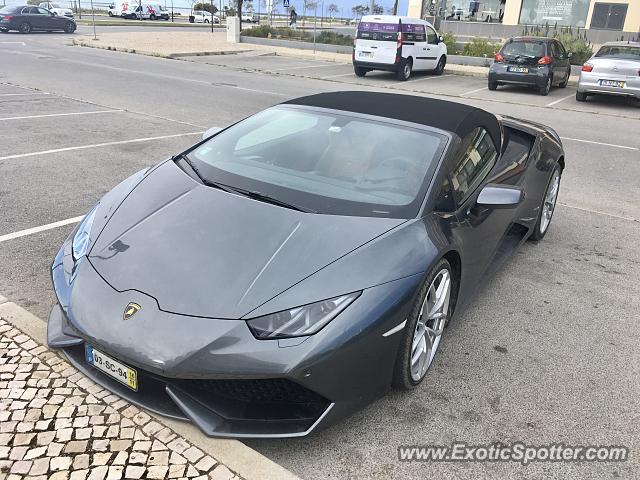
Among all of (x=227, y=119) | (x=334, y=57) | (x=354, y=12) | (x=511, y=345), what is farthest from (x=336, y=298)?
(x=354, y=12)

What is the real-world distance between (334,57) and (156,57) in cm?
797

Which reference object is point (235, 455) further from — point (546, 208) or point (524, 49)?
point (524, 49)

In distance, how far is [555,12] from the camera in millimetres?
32812

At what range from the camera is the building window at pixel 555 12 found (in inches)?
1272

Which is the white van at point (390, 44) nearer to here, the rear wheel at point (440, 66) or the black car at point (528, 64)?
the rear wheel at point (440, 66)

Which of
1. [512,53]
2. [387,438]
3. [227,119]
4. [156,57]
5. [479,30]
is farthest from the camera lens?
[479,30]

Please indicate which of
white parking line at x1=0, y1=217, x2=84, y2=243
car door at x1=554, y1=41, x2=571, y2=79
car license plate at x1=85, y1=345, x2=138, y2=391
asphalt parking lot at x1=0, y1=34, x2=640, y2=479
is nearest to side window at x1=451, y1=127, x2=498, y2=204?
asphalt parking lot at x1=0, y1=34, x2=640, y2=479

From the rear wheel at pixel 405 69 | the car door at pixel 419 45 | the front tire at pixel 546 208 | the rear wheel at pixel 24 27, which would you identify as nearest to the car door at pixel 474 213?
the front tire at pixel 546 208

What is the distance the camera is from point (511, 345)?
3553 millimetres

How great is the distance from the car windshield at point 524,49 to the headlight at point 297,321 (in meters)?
16.1

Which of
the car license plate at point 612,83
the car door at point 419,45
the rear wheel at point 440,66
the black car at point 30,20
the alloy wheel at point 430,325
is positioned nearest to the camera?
the alloy wheel at point 430,325

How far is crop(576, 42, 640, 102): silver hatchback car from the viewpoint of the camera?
46.8 feet

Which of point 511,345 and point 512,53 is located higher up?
point 512,53

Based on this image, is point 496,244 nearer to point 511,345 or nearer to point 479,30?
point 511,345
